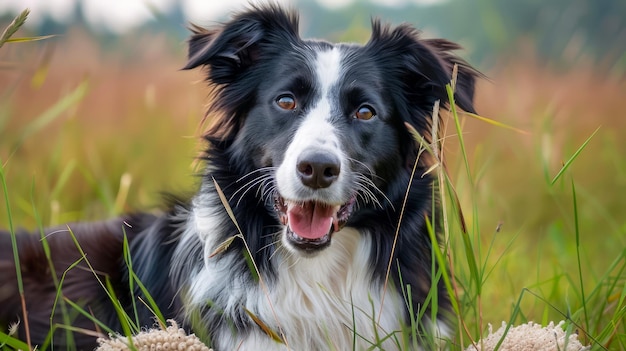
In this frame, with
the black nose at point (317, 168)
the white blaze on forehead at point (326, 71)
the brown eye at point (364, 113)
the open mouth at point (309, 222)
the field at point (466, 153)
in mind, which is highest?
the white blaze on forehead at point (326, 71)

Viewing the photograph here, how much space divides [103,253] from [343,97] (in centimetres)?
142

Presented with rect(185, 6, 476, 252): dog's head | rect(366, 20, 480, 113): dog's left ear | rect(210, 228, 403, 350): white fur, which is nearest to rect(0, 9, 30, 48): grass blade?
rect(185, 6, 476, 252): dog's head

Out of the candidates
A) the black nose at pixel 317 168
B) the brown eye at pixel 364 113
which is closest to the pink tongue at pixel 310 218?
the black nose at pixel 317 168

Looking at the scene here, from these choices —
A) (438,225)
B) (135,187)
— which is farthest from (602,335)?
(135,187)

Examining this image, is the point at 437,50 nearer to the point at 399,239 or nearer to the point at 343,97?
the point at 343,97

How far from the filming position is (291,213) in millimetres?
2859

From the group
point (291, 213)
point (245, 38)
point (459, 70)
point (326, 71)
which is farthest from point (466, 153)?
point (291, 213)

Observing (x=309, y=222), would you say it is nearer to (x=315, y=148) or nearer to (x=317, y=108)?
(x=315, y=148)

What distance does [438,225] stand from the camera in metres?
3.28

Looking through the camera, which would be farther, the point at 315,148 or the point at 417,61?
the point at 417,61

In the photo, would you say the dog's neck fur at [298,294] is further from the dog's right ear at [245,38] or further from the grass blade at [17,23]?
the grass blade at [17,23]

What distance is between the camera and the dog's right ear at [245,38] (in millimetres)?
3176

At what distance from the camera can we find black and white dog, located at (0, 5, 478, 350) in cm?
288

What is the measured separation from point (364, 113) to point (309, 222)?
1.83 ft
